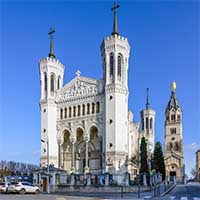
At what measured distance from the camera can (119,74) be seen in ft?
174

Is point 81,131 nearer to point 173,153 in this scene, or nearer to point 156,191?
point 156,191

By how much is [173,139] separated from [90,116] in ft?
163

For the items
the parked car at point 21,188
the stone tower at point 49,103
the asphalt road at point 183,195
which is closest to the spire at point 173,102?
the stone tower at point 49,103

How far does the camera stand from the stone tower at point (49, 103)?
57.1 metres

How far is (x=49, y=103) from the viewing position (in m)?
58.7

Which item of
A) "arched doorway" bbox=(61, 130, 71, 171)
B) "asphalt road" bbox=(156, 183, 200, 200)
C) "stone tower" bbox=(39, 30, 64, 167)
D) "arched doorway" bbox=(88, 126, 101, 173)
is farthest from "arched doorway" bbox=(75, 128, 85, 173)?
"asphalt road" bbox=(156, 183, 200, 200)

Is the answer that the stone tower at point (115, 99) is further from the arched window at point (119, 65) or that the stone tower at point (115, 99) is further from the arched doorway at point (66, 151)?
the arched doorway at point (66, 151)

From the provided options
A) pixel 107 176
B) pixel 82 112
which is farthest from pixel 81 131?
pixel 107 176

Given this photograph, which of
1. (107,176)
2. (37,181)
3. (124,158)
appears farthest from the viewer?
(124,158)

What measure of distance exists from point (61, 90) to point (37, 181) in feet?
74.8

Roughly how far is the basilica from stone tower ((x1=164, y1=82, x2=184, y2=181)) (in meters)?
36.3

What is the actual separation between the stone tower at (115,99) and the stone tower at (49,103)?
33.3 ft

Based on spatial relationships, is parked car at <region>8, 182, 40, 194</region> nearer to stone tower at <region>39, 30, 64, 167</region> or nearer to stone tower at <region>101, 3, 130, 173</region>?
stone tower at <region>101, 3, 130, 173</region>

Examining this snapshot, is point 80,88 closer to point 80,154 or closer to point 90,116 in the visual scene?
point 90,116
